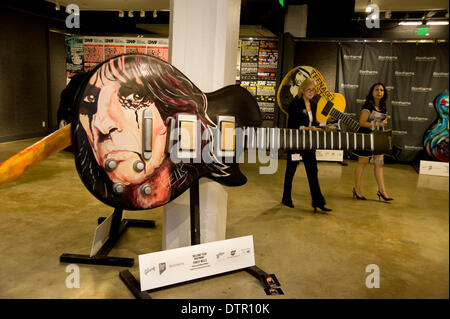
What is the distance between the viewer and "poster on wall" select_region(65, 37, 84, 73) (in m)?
6.67

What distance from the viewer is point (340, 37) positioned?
7.39 meters

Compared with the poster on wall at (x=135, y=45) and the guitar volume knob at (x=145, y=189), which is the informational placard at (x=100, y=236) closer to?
the guitar volume knob at (x=145, y=189)

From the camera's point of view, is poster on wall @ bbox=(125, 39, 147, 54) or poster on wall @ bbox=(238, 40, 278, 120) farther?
poster on wall @ bbox=(238, 40, 278, 120)

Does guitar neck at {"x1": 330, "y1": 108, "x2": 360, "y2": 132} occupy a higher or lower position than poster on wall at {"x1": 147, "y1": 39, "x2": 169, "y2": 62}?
lower

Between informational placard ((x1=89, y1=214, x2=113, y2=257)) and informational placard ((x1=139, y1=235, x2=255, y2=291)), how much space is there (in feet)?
1.93

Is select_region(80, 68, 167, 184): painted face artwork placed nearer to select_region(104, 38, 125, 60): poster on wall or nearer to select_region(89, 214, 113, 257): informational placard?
select_region(89, 214, 113, 257): informational placard

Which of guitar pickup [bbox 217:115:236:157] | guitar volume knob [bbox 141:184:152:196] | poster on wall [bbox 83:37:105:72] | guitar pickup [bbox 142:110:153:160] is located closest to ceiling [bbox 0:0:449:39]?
poster on wall [bbox 83:37:105:72]

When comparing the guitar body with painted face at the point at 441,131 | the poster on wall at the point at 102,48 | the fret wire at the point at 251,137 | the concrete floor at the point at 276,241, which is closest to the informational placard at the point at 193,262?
the concrete floor at the point at 276,241

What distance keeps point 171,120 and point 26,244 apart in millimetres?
1580

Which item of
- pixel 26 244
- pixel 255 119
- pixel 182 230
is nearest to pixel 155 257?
pixel 182 230

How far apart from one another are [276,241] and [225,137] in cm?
129

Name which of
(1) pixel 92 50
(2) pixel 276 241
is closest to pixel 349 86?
(1) pixel 92 50

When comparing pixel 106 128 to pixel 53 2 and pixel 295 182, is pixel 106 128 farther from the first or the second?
pixel 53 2

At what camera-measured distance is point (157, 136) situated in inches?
67.7
